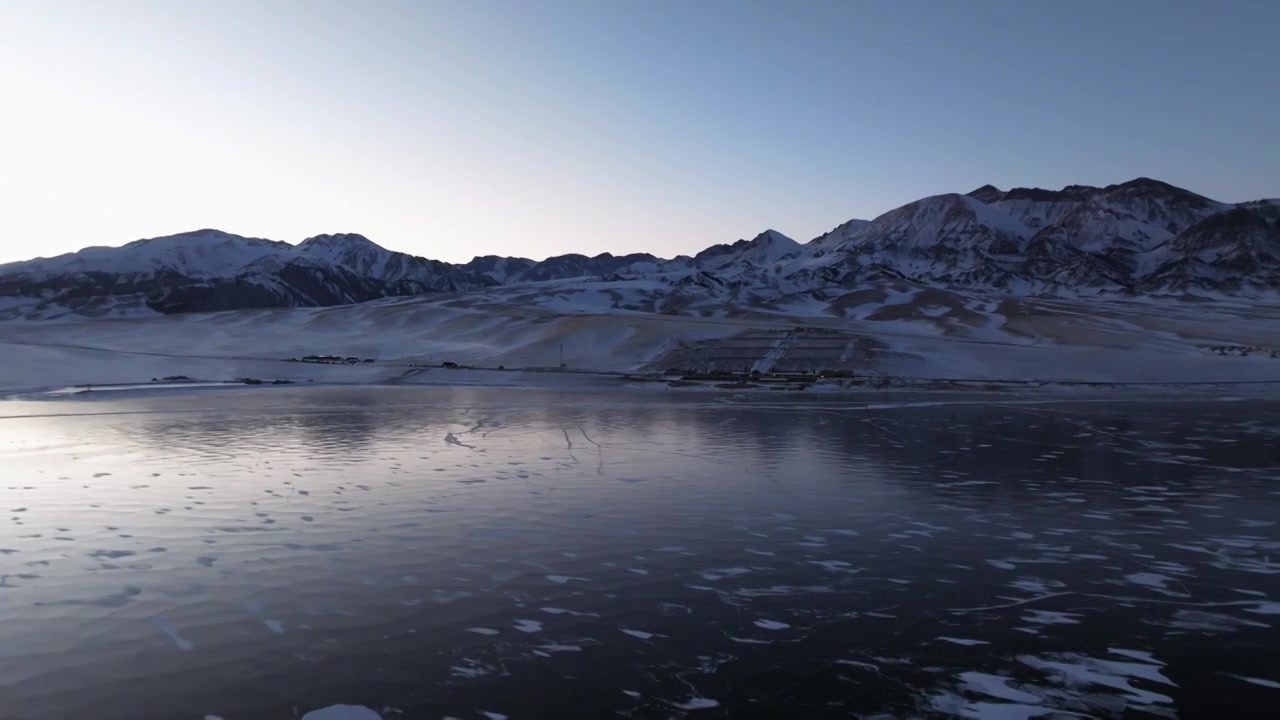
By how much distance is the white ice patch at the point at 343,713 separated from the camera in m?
8.19

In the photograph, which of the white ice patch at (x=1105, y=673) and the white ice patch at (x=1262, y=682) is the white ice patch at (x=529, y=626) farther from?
the white ice patch at (x=1262, y=682)

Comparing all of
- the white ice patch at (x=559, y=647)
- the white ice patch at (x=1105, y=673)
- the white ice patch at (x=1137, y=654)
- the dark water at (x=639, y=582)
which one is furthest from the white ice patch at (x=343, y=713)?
the white ice patch at (x=1137, y=654)

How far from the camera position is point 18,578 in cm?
1266

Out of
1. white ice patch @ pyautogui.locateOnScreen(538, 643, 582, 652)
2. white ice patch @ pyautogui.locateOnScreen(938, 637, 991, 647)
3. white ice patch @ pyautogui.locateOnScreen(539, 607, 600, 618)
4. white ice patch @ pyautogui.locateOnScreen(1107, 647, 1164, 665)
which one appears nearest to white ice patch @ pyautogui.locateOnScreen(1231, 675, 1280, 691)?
white ice patch @ pyautogui.locateOnScreen(1107, 647, 1164, 665)

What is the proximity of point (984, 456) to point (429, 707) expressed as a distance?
843 inches

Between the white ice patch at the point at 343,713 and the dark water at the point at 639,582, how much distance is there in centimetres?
15

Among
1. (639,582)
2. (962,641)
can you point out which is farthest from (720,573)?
(962,641)

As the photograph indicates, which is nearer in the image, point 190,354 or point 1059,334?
point 190,354

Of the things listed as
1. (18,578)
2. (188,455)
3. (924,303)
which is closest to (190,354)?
(188,455)

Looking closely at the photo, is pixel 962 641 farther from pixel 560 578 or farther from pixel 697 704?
pixel 560 578

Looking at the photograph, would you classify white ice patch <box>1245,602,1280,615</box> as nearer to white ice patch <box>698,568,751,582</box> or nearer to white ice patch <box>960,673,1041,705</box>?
white ice patch <box>960,673,1041,705</box>

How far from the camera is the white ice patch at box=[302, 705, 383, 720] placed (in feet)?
26.9

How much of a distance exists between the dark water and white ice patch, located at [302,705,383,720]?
0.15 metres

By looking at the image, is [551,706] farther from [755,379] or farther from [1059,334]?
[1059,334]
